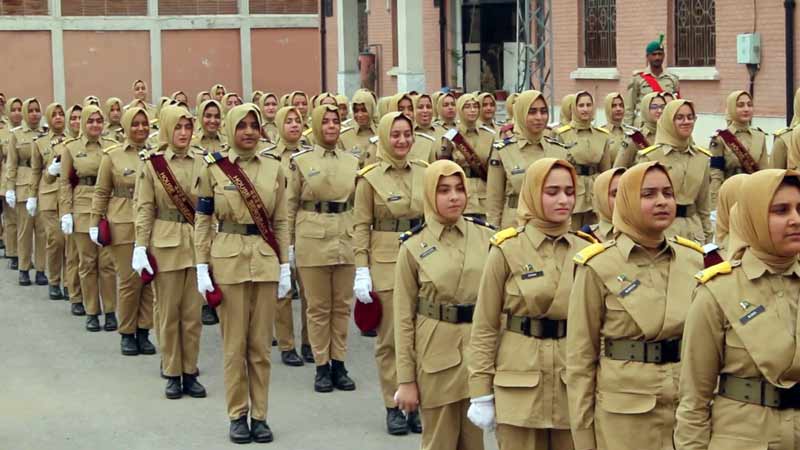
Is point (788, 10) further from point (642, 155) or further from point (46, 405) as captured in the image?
point (46, 405)

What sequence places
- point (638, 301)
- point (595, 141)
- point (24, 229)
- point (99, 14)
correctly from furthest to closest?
point (99, 14) → point (24, 229) → point (595, 141) → point (638, 301)

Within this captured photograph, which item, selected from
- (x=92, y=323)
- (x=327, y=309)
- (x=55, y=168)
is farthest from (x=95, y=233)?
(x=55, y=168)

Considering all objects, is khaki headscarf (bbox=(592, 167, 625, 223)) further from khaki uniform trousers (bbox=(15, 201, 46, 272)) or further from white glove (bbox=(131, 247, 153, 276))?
khaki uniform trousers (bbox=(15, 201, 46, 272))

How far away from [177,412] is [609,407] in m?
5.64

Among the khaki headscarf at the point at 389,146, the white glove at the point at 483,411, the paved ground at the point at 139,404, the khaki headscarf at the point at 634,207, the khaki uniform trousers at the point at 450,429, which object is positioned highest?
the khaki headscarf at the point at 389,146

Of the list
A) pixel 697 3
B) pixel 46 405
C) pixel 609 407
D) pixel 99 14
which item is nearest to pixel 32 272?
pixel 46 405

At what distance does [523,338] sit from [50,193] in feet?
37.5

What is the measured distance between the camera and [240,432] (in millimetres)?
10359

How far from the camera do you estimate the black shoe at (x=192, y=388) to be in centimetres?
1196

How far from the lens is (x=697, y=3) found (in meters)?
21.5

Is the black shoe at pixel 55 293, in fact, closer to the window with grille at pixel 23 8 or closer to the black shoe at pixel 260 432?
the black shoe at pixel 260 432

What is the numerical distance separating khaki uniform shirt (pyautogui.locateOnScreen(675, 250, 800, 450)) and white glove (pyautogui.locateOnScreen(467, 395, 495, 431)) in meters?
1.67

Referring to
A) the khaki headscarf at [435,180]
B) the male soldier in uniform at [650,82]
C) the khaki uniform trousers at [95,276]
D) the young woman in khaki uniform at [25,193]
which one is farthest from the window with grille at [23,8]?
the khaki headscarf at [435,180]

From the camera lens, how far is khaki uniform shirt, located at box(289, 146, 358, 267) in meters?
12.0
